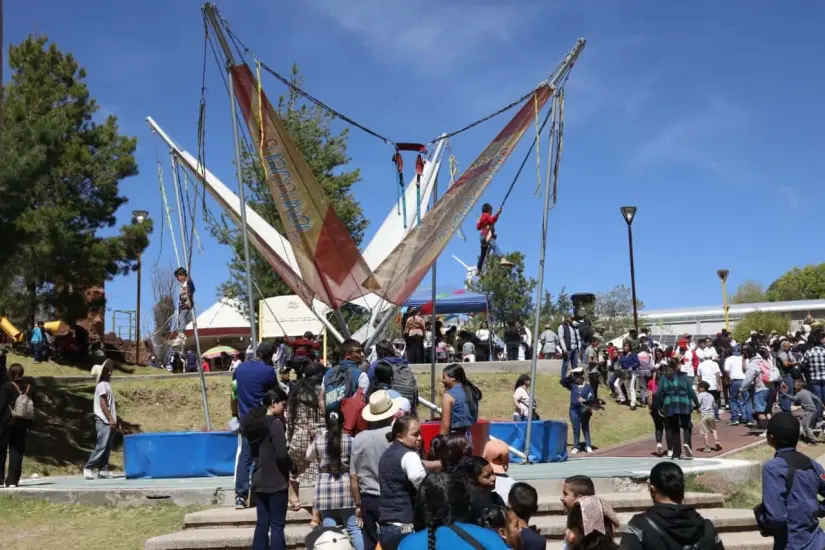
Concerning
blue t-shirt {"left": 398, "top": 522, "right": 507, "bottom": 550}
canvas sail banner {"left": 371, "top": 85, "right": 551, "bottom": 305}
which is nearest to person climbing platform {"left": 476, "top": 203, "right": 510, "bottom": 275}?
canvas sail banner {"left": 371, "top": 85, "right": 551, "bottom": 305}

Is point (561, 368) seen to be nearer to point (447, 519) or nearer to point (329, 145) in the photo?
point (329, 145)

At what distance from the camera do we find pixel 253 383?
9289 millimetres

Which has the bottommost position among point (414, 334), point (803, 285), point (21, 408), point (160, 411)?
point (160, 411)

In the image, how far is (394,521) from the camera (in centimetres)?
587

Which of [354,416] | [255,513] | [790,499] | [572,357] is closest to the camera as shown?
[790,499]

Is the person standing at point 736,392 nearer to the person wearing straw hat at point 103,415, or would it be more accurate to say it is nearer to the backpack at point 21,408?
the person wearing straw hat at point 103,415

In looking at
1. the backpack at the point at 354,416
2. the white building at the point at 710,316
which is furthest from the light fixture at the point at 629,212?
the white building at the point at 710,316

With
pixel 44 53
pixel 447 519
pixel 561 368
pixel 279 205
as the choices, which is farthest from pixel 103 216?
pixel 447 519

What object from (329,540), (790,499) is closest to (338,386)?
(329,540)

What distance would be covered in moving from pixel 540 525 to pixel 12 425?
7.24 meters

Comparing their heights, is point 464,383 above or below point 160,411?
above

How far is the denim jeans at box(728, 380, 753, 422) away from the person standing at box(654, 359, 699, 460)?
6463mm

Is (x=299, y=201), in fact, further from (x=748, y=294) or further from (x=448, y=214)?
(x=748, y=294)

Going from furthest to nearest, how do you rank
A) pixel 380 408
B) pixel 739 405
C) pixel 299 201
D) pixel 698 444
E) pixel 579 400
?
pixel 739 405
pixel 698 444
pixel 579 400
pixel 299 201
pixel 380 408
